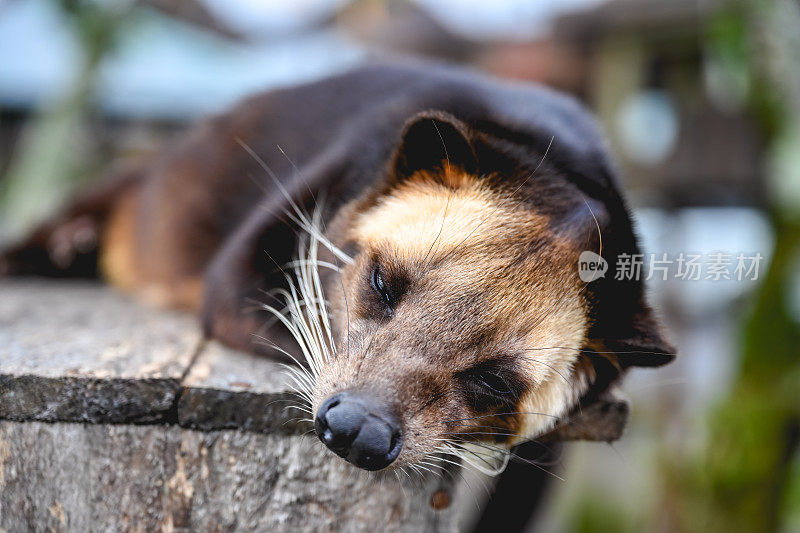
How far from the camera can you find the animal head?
63.5 inches

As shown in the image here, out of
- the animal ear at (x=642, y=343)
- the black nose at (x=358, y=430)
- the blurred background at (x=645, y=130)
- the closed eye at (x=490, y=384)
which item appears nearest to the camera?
the black nose at (x=358, y=430)

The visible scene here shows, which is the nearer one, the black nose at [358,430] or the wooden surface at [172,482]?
the black nose at [358,430]

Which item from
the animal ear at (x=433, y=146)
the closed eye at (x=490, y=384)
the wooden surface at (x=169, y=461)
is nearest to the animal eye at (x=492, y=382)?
the closed eye at (x=490, y=384)

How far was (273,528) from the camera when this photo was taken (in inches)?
65.9

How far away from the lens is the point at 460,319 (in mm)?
1671

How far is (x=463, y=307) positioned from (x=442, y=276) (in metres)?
0.10

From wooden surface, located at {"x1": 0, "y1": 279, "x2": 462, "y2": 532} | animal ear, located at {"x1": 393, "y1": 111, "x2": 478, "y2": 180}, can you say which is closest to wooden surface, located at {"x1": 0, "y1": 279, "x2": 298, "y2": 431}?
wooden surface, located at {"x1": 0, "y1": 279, "x2": 462, "y2": 532}

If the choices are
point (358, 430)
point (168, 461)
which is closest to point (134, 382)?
point (168, 461)

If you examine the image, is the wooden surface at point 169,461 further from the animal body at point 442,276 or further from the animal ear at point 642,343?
the animal ear at point 642,343

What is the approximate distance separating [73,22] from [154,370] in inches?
278

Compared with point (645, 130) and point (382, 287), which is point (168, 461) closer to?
point (382, 287)

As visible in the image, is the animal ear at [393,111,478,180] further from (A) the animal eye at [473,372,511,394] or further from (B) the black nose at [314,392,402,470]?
(B) the black nose at [314,392,402,470]

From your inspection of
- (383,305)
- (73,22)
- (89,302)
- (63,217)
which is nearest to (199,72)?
(73,22)

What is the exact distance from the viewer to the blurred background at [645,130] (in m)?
4.30
